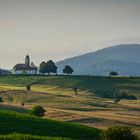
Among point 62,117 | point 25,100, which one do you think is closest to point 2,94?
point 25,100

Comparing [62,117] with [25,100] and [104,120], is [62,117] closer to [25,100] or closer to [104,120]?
[104,120]

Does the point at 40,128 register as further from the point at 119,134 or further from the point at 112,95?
the point at 112,95

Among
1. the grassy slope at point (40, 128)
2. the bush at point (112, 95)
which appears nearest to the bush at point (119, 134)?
the grassy slope at point (40, 128)

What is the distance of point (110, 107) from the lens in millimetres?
134000

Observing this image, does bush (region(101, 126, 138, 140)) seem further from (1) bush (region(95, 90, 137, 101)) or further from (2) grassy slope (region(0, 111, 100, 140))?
(1) bush (region(95, 90, 137, 101))

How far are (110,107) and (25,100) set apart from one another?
983 inches

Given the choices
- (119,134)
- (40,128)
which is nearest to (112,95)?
Result: (40,128)

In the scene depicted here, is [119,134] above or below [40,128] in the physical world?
above

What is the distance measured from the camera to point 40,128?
63188 millimetres

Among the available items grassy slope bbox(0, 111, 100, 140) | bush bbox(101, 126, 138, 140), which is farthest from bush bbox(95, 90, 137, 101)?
bush bbox(101, 126, 138, 140)

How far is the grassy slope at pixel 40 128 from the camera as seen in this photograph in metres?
61.0

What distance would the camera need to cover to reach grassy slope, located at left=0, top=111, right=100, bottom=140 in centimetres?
6095

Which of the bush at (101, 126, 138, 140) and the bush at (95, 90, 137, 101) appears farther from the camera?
the bush at (95, 90, 137, 101)

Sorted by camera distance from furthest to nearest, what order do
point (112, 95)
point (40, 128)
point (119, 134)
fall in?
point (112, 95) → point (40, 128) → point (119, 134)
